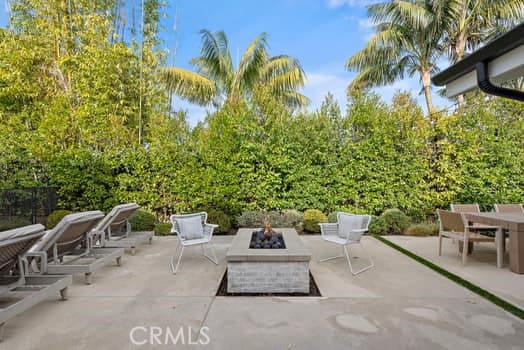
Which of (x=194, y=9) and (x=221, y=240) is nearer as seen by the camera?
(x=221, y=240)

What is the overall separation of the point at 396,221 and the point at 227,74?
8260 millimetres

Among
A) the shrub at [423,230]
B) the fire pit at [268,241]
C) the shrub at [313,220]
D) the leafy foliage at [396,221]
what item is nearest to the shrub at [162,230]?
the fire pit at [268,241]

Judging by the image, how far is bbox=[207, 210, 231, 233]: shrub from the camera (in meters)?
7.15

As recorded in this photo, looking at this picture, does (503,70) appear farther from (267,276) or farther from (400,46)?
(400,46)

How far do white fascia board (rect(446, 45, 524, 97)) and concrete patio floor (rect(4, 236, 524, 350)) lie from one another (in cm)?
199

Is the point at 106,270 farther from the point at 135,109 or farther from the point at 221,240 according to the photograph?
the point at 135,109

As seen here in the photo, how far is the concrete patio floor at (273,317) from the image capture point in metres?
2.40

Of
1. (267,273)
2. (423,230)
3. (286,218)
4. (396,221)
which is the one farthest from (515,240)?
(286,218)

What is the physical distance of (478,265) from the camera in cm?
459

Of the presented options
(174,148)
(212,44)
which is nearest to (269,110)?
(174,148)

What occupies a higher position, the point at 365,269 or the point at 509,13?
the point at 509,13

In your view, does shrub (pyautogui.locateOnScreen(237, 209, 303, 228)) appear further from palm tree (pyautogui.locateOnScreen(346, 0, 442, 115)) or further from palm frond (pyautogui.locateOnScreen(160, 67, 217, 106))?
palm tree (pyautogui.locateOnScreen(346, 0, 442, 115))

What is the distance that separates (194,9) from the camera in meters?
9.84

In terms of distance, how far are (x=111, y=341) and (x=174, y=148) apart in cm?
589
